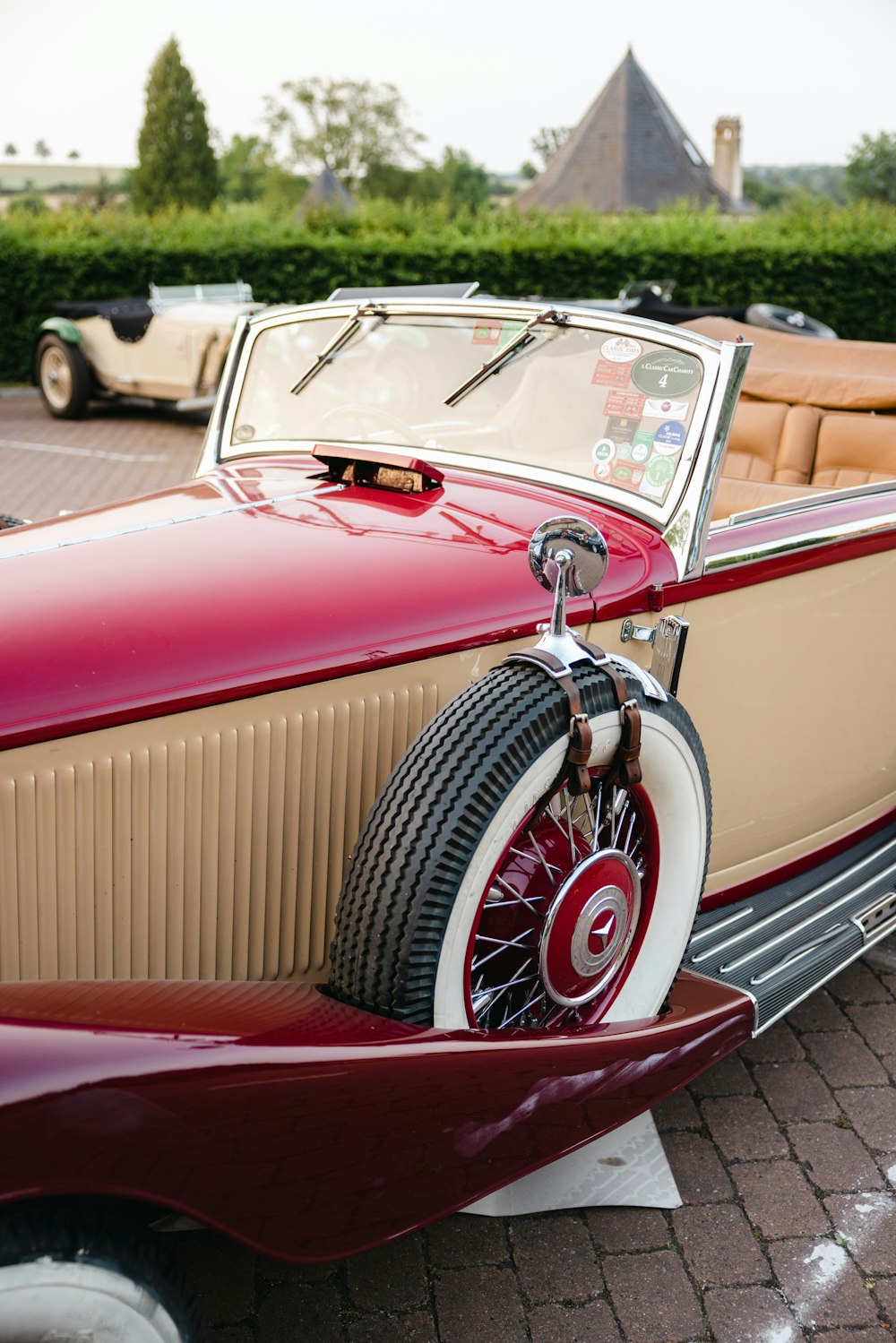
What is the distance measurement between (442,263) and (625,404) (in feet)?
41.1

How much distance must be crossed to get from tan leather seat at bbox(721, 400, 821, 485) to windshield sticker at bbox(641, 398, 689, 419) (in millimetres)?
1286

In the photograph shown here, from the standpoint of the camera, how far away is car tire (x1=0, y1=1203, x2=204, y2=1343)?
3.97 feet

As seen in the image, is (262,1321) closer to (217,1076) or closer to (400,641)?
(217,1076)

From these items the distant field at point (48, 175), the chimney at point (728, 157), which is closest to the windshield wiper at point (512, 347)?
the chimney at point (728, 157)

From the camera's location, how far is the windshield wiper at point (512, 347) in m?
2.62

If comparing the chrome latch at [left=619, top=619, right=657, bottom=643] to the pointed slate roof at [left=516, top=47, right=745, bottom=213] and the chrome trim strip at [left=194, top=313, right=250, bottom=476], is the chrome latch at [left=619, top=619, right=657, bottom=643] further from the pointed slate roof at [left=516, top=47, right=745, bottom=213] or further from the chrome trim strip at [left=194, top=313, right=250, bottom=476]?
the pointed slate roof at [left=516, top=47, right=745, bottom=213]

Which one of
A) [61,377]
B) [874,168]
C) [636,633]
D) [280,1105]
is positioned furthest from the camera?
[874,168]

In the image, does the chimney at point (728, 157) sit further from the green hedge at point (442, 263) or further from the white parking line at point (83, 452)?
the white parking line at point (83, 452)

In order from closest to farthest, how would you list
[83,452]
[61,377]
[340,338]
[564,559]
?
[564,559]
[340,338]
[83,452]
[61,377]

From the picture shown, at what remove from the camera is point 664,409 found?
2.43 meters

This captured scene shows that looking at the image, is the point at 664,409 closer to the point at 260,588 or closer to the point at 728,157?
the point at 260,588

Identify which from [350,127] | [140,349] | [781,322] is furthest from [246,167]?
[781,322]

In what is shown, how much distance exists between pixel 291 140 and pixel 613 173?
3045 cm

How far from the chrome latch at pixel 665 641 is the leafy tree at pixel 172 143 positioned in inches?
1860
